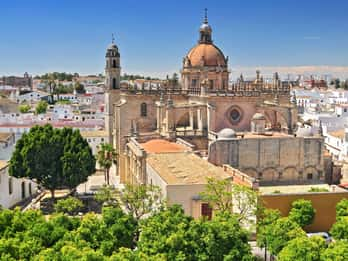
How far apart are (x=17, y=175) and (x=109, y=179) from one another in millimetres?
13327

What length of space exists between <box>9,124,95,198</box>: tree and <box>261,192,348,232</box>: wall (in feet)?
50.9

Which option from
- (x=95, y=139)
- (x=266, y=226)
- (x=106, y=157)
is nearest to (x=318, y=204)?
(x=266, y=226)

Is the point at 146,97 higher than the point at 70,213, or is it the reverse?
the point at 146,97

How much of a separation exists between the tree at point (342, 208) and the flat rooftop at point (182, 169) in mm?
7058

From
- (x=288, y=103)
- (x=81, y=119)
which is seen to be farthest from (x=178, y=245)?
(x=81, y=119)

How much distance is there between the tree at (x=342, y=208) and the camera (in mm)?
26688

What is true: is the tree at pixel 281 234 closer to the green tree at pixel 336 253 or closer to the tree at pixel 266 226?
the tree at pixel 266 226

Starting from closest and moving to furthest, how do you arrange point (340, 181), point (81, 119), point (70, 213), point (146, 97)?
point (70, 213) < point (340, 181) < point (146, 97) < point (81, 119)

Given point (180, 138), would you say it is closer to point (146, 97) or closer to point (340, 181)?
point (146, 97)

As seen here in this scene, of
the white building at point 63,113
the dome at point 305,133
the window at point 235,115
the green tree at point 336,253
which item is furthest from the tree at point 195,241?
the white building at point 63,113

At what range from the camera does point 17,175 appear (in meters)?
36.2

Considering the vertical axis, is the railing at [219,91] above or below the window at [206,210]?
above

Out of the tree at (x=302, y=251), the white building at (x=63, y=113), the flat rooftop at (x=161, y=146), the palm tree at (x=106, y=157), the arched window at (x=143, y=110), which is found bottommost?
the tree at (x=302, y=251)

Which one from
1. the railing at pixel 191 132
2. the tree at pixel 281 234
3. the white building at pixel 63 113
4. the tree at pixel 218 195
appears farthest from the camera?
the white building at pixel 63 113
